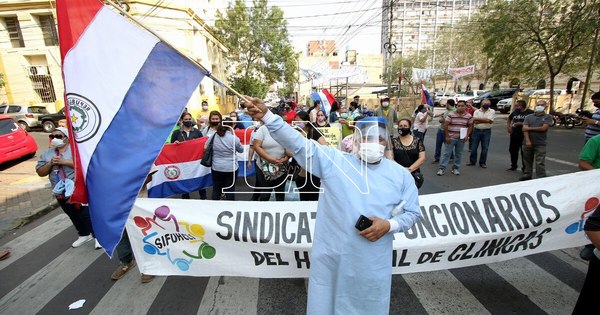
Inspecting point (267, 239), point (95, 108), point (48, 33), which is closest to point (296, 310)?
point (267, 239)

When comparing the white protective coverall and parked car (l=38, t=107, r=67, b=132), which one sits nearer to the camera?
the white protective coverall

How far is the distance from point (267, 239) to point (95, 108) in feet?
5.99

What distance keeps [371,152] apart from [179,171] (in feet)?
17.1

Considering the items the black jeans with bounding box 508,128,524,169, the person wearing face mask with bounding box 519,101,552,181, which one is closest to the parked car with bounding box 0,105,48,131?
the black jeans with bounding box 508,128,524,169

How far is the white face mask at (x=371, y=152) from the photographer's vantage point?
6.08ft

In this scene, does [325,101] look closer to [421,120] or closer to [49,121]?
[421,120]

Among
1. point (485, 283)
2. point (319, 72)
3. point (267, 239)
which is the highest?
point (319, 72)

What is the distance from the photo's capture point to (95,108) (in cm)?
202

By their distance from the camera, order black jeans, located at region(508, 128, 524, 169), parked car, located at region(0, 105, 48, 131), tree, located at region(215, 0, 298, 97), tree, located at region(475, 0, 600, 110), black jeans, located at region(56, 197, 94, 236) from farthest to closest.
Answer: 1. tree, located at region(215, 0, 298, 97)
2. parked car, located at region(0, 105, 48, 131)
3. tree, located at region(475, 0, 600, 110)
4. black jeans, located at region(508, 128, 524, 169)
5. black jeans, located at region(56, 197, 94, 236)

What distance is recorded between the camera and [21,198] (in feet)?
22.4

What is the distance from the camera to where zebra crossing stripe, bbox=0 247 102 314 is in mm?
3174

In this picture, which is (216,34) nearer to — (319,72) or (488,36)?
(319,72)

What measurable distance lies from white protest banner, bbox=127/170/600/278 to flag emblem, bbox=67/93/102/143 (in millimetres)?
1190

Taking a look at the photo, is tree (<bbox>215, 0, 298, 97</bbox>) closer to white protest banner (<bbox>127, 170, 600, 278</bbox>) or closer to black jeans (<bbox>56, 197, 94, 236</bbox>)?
black jeans (<bbox>56, 197, 94, 236</bbox>)
